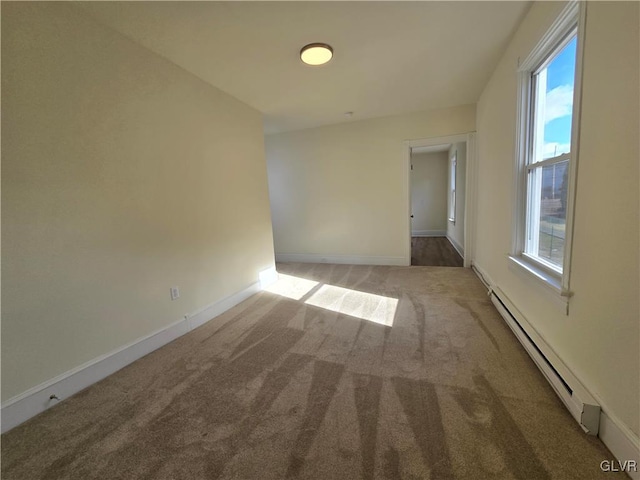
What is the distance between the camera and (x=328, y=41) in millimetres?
2229

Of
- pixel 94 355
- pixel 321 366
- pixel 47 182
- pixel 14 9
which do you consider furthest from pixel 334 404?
pixel 14 9

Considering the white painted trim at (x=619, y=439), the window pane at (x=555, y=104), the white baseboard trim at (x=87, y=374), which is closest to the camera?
the white painted trim at (x=619, y=439)

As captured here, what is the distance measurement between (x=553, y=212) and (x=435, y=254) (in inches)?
149

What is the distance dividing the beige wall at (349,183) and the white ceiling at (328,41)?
0.90 metres

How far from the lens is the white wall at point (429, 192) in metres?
7.77

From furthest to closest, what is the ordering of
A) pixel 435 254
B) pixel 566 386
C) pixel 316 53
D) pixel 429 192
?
pixel 429 192 < pixel 435 254 < pixel 316 53 < pixel 566 386

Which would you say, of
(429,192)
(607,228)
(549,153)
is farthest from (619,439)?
(429,192)

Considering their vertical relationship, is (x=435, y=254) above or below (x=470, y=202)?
below

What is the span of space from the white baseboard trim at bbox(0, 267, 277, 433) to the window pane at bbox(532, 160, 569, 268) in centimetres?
313

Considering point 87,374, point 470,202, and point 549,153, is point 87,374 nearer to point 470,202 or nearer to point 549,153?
point 549,153

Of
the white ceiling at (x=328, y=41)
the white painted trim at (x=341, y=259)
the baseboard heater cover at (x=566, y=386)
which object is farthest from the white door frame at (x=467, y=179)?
the baseboard heater cover at (x=566, y=386)

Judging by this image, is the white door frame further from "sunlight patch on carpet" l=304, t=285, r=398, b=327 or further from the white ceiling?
"sunlight patch on carpet" l=304, t=285, r=398, b=327

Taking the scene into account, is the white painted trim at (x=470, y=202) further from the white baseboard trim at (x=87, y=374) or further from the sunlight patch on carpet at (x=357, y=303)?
the white baseboard trim at (x=87, y=374)

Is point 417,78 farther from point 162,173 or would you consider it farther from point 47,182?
point 47,182
